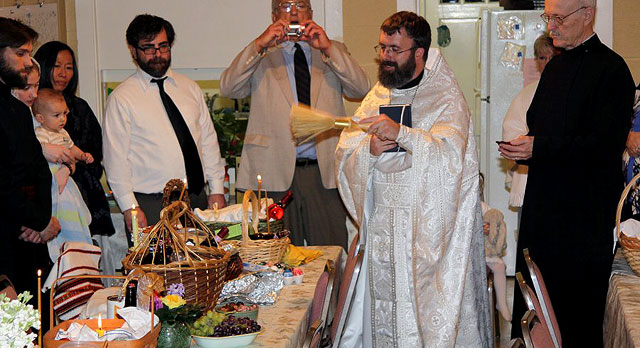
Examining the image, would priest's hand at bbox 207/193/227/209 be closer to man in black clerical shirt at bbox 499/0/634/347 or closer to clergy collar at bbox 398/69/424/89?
clergy collar at bbox 398/69/424/89

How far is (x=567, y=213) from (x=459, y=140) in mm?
588

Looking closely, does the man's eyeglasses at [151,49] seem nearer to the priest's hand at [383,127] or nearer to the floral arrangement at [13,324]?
the priest's hand at [383,127]

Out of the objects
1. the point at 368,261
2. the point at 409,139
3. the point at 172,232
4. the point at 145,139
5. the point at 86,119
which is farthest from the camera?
the point at 86,119

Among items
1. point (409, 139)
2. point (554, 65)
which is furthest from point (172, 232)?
point (554, 65)

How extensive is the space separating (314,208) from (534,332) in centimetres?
254

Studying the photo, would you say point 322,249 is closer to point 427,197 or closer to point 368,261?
point 368,261

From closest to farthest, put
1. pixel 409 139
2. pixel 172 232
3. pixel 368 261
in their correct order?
pixel 172 232
pixel 409 139
pixel 368 261

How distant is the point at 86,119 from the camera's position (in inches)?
195

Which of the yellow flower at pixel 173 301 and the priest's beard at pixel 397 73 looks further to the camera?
the priest's beard at pixel 397 73

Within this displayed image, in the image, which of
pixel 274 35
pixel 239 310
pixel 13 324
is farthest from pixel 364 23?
pixel 13 324

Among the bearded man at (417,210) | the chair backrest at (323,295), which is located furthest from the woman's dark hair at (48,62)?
the chair backrest at (323,295)

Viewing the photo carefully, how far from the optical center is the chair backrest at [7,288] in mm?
2602

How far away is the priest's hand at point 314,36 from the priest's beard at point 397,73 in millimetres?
809

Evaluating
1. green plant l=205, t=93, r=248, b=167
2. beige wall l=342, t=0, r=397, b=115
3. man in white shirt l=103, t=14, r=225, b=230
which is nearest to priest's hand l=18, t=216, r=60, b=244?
man in white shirt l=103, t=14, r=225, b=230
